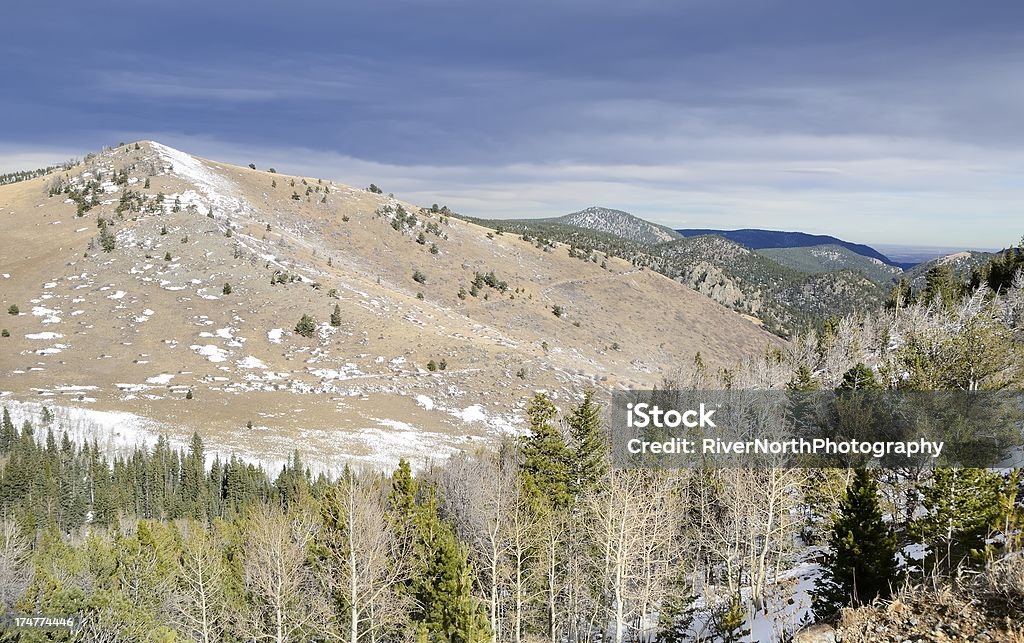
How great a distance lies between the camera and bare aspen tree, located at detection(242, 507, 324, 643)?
23672 mm

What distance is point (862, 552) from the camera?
22.9 meters

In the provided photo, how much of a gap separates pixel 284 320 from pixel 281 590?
67814 mm

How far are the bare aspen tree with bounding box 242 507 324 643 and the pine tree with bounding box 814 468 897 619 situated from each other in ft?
69.7

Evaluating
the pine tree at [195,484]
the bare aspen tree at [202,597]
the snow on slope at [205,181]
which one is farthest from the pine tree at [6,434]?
the snow on slope at [205,181]

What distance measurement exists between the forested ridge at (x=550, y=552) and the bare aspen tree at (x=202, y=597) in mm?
247

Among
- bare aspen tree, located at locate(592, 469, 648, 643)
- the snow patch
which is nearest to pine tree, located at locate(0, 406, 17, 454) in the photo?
the snow patch

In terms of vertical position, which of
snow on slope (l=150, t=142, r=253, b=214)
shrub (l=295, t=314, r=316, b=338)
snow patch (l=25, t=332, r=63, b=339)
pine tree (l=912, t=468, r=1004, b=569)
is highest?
snow on slope (l=150, t=142, r=253, b=214)

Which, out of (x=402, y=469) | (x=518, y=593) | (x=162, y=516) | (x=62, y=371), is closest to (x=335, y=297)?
(x=62, y=371)

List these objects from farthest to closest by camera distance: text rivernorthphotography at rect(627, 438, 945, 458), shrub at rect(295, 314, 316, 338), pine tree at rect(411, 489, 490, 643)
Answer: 1. shrub at rect(295, 314, 316, 338)
2. text rivernorthphotography at rect(627, 438, 945, 458)
3. pine tree at rect(411, 489, 490, 643)

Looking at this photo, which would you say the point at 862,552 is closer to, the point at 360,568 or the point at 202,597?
the point at 360,568

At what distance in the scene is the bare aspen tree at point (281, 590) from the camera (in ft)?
77.7

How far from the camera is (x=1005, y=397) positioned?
29.1m

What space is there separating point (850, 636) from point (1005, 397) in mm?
27256

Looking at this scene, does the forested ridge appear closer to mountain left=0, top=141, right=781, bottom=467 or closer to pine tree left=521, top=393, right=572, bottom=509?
pine tree left=521, top=393, right=572, bottom=509
